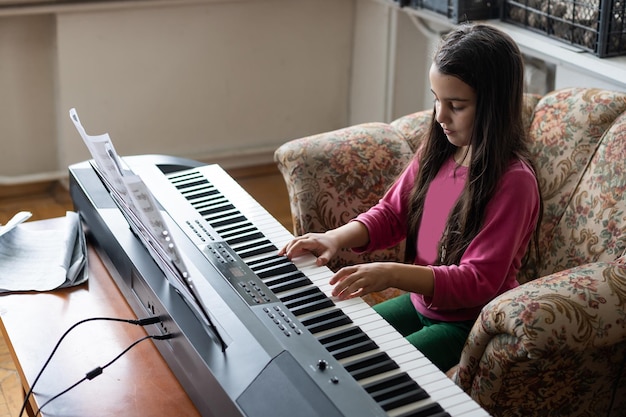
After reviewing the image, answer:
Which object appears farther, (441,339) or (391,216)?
(391,216)

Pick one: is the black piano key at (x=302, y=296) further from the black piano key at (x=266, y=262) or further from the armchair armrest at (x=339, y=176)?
the armchair armrest at (x=339, y=176)

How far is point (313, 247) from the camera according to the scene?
166 centimetres

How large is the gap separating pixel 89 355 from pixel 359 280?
46cm

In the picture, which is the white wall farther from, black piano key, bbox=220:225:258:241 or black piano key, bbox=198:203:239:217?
black piano key, bbox=220:225:258:241

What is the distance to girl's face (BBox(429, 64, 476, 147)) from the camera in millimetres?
1601

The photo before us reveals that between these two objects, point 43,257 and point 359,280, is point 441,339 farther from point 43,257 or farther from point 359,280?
point 43,257

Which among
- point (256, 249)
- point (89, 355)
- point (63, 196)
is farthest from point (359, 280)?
point (63, 196)

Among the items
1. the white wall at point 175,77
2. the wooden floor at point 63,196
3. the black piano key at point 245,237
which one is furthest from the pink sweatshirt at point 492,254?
the white wall at point 175,77

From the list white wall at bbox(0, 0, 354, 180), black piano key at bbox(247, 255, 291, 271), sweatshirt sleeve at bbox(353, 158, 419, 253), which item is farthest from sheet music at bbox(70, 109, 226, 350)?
white wall at bbox(0, 0, 354, 180)

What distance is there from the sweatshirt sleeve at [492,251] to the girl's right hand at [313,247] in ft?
0.64

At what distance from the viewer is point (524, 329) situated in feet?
4.73

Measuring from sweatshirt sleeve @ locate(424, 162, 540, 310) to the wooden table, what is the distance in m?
0.51

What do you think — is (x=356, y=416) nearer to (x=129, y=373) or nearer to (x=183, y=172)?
(x=129, y=373)

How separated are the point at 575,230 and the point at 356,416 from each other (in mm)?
885
